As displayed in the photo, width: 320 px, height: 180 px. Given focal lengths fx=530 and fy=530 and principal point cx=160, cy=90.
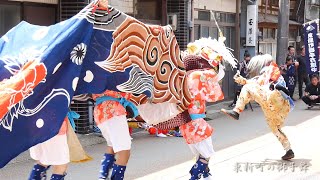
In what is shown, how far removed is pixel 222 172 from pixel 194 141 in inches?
66.5

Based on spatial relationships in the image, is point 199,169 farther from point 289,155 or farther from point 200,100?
point 289,155

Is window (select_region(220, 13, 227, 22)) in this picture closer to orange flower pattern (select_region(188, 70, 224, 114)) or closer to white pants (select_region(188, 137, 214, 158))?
orange flower pattern (select_region(188, 70, 224, 114))

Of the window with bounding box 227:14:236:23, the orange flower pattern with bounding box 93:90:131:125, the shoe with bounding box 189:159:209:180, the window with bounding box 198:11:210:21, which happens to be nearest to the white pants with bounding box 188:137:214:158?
the shoe with bounding box 189:159:209:180

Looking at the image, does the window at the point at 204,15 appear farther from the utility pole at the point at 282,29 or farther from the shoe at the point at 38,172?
the shoe at the point at 38,172

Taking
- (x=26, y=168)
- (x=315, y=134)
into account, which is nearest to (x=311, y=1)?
(x=315, y=134)

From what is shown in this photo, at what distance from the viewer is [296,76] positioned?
18.0 m

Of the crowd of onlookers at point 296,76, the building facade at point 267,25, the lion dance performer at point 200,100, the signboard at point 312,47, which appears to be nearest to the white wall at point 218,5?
the crowd of onlookers at point 296,76

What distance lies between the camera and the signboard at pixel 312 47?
51.3ft

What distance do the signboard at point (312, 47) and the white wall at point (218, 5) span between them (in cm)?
261

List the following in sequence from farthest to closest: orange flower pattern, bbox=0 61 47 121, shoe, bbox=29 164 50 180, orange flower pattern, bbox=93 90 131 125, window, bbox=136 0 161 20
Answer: window, bbox=136 0 161 20 < orange flower pattern, bbox=93 90 131 125 < shoe, bbox=29 164 50 180 < orange flower pattern, bbox=0 61 47 121

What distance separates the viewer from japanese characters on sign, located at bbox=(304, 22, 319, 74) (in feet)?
51.3

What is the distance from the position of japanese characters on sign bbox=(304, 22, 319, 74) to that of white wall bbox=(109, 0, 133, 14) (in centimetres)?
620

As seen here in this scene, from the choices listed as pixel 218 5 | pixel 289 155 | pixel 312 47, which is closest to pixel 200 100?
pixel 289 155

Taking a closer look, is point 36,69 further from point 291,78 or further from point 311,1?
point 311,1
